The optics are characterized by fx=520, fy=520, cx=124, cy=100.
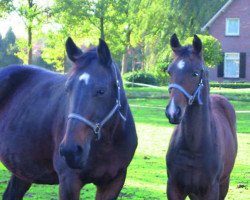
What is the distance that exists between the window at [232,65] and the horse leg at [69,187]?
36.6m

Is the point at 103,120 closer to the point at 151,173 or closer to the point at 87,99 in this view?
the point at 87,99

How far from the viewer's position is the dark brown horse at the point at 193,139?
501 cm

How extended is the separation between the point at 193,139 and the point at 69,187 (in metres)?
1.56

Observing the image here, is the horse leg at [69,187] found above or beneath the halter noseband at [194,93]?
beneath

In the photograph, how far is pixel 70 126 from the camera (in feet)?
12.3

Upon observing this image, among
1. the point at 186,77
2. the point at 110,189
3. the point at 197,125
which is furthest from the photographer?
the point at 197,125

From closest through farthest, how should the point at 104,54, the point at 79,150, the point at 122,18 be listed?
the point at 79,150 → the point at 104,54 → the point at 122,18

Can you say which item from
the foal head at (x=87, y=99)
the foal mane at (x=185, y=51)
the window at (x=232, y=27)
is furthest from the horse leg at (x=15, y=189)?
the window at (x=232, y=27)

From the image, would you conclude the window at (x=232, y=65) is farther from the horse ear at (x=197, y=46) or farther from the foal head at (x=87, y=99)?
the foal head at (x=87, y=99)

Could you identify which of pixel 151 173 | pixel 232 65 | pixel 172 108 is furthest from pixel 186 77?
pixel 232 65

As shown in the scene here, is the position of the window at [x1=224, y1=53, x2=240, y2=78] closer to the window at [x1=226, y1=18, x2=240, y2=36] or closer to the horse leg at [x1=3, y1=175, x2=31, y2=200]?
the window at [x1=226, y1=18, x2=240, y2=36]

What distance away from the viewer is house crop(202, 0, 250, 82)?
131 ft

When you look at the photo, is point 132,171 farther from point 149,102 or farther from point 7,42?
point 7,42

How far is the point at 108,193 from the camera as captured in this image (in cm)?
447
